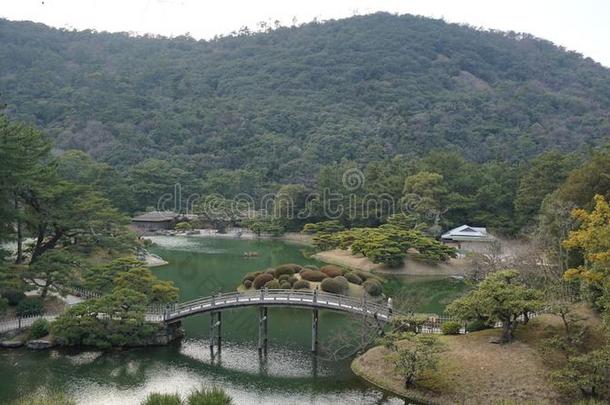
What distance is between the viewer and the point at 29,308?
84.4 feet

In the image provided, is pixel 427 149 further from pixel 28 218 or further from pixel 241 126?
pixel 28 218

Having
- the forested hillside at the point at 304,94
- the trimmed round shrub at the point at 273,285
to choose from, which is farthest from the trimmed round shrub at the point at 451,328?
the forested hillside at the point at 304,94

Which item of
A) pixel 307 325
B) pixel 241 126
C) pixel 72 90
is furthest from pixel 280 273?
pixel 72 90

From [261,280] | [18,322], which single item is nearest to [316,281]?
[261,280]

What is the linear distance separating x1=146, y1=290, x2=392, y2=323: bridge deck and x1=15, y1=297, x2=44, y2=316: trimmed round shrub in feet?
16.7

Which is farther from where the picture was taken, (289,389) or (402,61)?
(402,61)

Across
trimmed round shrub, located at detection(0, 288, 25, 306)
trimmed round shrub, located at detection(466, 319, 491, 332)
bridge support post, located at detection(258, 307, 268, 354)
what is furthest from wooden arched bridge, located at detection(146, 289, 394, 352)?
trimmed round shrub, located at detection(0, 288, 25, 306)

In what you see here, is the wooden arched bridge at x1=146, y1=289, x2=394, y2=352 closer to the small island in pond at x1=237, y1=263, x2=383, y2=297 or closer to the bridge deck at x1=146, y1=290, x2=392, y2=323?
the bridge deck at x1=146, y1=290, x2=392, y2=323

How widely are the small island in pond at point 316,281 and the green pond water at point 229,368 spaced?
218 centimetres

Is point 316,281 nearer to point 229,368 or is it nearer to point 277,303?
point 277,303

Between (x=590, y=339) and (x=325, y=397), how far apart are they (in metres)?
8.65

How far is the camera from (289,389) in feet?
65.6

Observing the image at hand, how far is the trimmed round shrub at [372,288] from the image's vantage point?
33719 mm

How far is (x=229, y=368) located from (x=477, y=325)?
907cm
